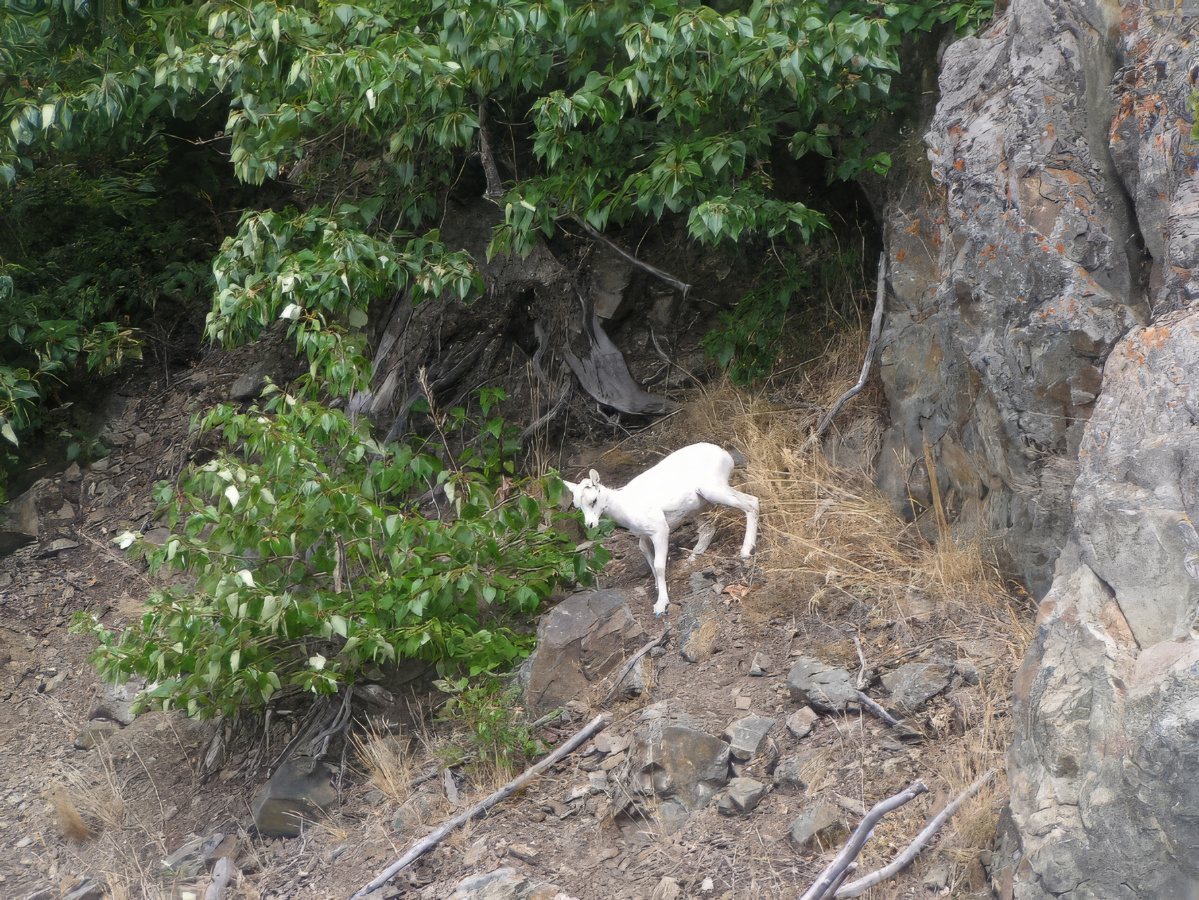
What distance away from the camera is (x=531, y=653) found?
541 cm

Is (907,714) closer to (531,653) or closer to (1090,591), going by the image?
(1090,591)

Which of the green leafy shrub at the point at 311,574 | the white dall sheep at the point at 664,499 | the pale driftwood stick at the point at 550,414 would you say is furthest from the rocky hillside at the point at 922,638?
the pale driftwood stick at the point at 550,414

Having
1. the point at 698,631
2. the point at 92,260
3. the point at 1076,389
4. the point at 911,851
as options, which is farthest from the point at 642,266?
the point at 92,260

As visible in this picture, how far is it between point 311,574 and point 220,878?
1705mm

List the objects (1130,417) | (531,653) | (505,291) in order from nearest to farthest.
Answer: (1130,417) → (531,653) → (505,291)

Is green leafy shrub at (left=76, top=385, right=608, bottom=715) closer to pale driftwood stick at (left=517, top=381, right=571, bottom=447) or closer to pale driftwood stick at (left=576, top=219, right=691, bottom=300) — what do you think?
pale driftwood stick at (left=517, top=381, right=571, bottom=447)

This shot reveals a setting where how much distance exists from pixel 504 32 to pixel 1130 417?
3500 mm

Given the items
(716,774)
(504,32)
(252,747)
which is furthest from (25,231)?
(716,774)

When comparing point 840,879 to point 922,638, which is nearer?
point 840,879

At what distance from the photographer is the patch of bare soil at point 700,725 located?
3.79m

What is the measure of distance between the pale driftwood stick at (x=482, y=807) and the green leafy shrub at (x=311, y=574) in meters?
0.72

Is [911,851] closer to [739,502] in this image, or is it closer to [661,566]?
[661,566]

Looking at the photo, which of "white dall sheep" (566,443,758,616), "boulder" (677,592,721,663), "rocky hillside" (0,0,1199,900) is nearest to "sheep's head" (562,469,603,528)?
"white dall sheep" (566,443,758,616)

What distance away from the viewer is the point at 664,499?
18.0 ft
